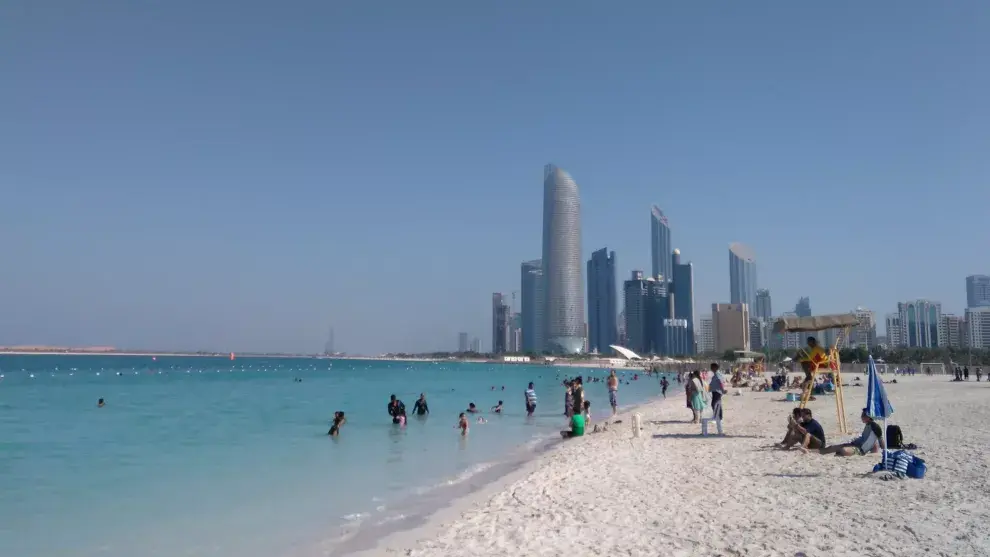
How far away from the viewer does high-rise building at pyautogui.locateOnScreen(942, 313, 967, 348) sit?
119544 mm

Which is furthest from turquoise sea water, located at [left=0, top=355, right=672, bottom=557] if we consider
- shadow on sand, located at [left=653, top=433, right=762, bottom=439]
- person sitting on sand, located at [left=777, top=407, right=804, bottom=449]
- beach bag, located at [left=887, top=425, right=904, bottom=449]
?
beach bag, located at [left=887, top=425, right=904, bottom=449]

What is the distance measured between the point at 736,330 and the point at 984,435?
6241 inches

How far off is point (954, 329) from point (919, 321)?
57.0ft

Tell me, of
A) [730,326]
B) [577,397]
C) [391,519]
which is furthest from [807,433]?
[730,326]

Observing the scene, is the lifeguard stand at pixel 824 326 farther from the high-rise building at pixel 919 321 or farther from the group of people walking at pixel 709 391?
the high-rise building at pixel 919 321

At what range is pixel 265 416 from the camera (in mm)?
27031

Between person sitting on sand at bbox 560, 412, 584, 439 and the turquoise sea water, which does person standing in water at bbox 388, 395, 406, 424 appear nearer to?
the turquoise sea water

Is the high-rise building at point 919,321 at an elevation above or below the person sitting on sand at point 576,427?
above

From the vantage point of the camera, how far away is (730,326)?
16375cm

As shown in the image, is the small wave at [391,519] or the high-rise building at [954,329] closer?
the small wave at [391,519]

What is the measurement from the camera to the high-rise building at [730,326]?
158312 mm

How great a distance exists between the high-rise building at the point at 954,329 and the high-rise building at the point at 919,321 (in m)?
8.22

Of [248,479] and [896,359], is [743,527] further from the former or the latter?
[896,359]

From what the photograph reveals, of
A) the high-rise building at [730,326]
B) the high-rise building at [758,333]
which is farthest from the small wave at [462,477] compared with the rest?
the high-rise building at [758,333]
